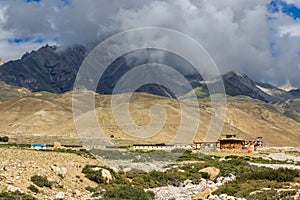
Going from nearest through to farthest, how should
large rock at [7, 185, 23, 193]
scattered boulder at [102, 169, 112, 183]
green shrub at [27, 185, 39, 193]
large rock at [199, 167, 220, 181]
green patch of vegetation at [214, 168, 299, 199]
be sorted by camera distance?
green patch of vegetation at [214, 168, 299, 199], large rock at [7, 185, 23, 193], green shrub at [27, 185, 39, 193], scattered boulder at [102, 169, 112, 183], large rock at [199, 167, 220, 181]

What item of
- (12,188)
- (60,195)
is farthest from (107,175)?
(12,188)

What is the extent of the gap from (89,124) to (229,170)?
112 meters

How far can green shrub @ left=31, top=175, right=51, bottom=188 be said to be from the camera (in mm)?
31233

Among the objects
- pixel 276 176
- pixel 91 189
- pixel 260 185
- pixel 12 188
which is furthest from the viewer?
pixel 276 176

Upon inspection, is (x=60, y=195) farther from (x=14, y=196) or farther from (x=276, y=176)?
(x=276, y=176)

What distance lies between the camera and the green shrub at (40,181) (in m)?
31.2

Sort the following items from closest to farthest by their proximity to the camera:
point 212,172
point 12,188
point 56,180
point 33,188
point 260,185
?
point 12,188, point 33,188, point 260,185, point 56,180, point 212,172

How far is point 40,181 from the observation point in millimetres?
31609

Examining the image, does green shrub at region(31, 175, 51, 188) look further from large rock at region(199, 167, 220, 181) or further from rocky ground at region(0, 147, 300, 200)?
large rock at region(199, 167, 220, 181)

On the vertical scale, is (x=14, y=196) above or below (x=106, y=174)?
below

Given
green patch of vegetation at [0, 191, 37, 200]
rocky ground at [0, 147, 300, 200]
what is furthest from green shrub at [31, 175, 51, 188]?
green patch of vegetation at [0, 191, 37, 200]

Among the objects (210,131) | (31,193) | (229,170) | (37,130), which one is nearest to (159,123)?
(210,131)

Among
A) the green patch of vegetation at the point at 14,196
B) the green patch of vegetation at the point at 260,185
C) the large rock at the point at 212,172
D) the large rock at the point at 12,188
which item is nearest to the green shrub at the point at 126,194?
the green patch of vegetation at the point at 260,185

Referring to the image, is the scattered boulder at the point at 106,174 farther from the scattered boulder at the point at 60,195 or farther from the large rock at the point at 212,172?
the large rock at the point at 212,172
